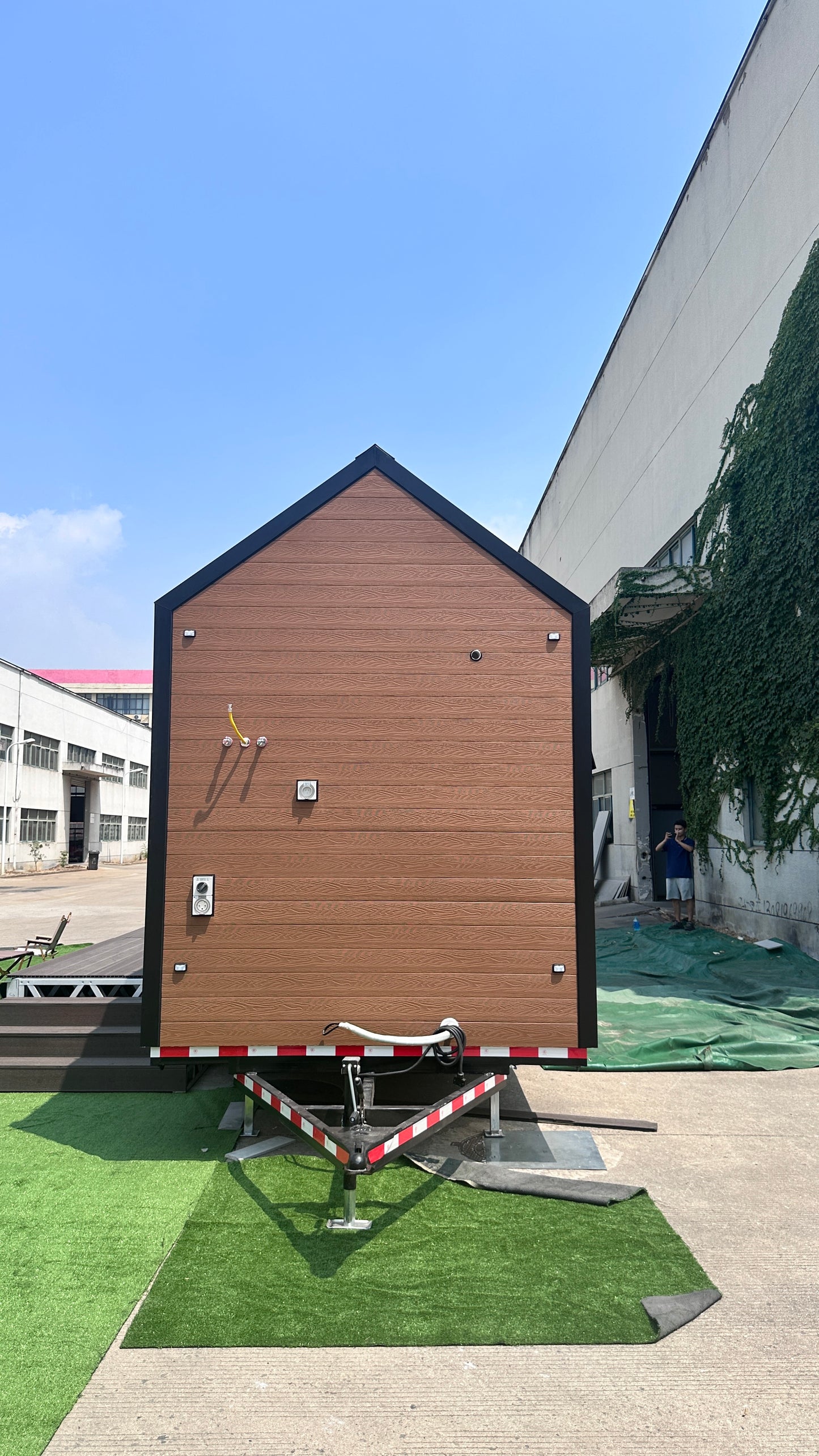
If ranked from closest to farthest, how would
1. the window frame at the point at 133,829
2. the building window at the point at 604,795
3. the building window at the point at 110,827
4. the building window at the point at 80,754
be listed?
1. the building window at the point at 604,795
2. the building window at the point at 80,754
3. the building window at the point at 110,827
4. the window frame at the point at 133,829

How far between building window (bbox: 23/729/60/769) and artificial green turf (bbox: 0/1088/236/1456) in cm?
3521

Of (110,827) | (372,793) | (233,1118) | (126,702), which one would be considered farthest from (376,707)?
(126,702)

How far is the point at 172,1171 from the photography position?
4949mm

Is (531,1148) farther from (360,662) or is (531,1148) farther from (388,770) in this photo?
(360,662)

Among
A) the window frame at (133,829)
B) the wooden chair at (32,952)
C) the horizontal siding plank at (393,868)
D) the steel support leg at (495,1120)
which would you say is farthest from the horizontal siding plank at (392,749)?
the window frame at (133,829)

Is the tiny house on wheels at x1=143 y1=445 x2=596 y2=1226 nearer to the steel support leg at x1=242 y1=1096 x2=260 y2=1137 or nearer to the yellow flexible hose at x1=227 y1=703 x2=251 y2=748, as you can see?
the yellow flexible hose at x1=227 y1=703 x2=251 y2=748

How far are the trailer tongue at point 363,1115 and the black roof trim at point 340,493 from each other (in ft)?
8.80

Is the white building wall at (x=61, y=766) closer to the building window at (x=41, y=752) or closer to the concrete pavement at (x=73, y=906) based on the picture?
the building window at (x=41, y=752)

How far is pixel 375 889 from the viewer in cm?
516

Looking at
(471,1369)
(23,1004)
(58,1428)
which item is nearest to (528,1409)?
(471,1369)

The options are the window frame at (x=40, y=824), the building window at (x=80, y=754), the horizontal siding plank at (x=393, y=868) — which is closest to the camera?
the horizontal siding plank at (x=393, y=868)

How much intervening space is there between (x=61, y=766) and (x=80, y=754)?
296 cm

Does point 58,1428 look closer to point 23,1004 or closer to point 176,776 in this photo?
point 176,776

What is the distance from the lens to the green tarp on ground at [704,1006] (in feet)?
24.3
